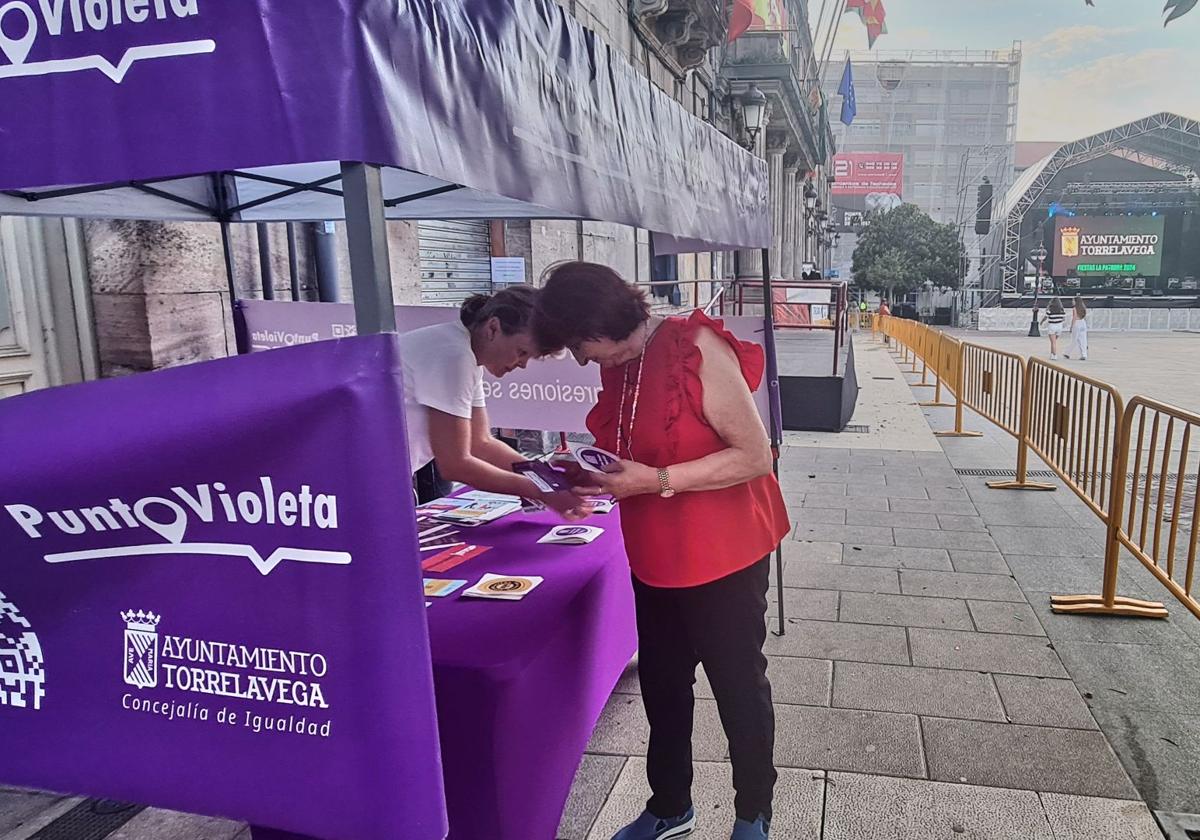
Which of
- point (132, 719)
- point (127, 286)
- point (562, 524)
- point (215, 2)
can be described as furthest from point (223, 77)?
point (127, 286)

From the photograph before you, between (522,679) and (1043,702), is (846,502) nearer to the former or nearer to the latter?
(1043,702)

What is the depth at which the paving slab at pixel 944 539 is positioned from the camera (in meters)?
5.98

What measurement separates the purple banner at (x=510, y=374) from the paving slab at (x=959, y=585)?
5.08 feet

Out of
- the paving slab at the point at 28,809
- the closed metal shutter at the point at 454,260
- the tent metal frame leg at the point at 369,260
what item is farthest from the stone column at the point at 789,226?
the tent metal frame leg at the point at 369,260

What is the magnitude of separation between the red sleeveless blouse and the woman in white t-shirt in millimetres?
586

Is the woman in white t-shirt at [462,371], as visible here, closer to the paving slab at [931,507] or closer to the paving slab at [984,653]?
the paving slab at [984,653]

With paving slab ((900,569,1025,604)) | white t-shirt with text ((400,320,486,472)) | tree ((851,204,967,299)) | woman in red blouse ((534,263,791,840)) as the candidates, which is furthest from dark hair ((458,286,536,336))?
tree ((851,204,967,299))

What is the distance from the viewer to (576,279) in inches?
91.0

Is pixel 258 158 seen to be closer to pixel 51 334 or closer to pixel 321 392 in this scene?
pixel 321 392

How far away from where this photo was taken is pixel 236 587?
1529 millimetres

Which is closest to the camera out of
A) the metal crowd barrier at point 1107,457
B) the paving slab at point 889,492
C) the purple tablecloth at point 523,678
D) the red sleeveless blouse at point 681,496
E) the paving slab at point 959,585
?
the purple tablecloth at point 523,678

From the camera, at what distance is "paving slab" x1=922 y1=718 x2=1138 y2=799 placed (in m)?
3.11

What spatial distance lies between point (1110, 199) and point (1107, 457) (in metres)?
44.0

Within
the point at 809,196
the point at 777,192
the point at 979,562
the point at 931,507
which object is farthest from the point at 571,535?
the point at 809,196
